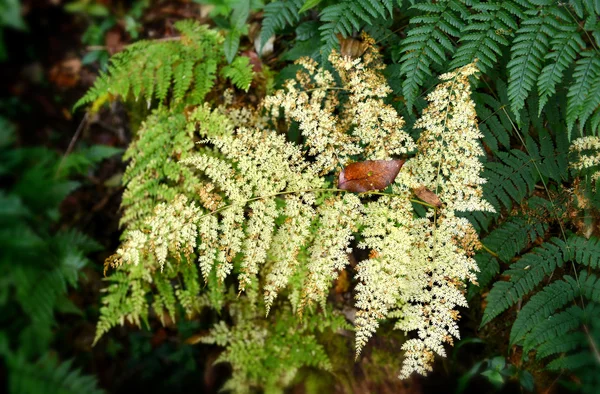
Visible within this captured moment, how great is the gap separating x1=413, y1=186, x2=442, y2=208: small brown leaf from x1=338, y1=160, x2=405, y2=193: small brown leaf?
202 mm

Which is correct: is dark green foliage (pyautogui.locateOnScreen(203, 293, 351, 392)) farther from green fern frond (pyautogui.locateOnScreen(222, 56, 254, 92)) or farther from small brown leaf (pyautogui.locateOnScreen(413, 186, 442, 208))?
green fern frond (pyautogui.locateOnScreen(222, 56, 254, 92))

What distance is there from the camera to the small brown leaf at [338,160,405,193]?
8.94 feet

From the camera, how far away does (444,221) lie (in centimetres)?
268

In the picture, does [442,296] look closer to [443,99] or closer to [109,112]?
[443,99]

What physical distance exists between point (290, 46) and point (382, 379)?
318 centimetres

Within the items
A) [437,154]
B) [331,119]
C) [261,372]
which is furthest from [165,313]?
[437,154]

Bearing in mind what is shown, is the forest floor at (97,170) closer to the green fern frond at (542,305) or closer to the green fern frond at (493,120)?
the green fern frond at (542,305)

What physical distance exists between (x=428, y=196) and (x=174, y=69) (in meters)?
2.38

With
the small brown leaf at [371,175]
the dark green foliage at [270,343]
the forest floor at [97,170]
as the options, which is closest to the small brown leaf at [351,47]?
the small brown leaf at [371,175]

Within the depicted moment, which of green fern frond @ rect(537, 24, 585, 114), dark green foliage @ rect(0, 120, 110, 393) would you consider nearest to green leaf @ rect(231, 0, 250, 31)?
dark green foliage @ rect(0, 120, 110, 393)

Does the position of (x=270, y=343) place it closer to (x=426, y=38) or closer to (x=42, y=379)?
(x=42, y=379)

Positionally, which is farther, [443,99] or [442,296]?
[443,99]

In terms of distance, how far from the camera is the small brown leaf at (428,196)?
2.73 metres

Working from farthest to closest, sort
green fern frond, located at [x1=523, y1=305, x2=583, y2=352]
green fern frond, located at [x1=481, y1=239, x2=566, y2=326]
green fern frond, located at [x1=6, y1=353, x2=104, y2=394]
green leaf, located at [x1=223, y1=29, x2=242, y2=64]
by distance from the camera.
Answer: green leaf, located at [x1=223, y1=29, x2=242, y2=64] < green fern frond, located at [x1=481, y1=239, x2=566, y2=326] < green fern frond, located at [x1=523, y1=305, x2=583, y2=352] < green fern frond, located at [x1=6, y1=353, x2=104, y2=394]
